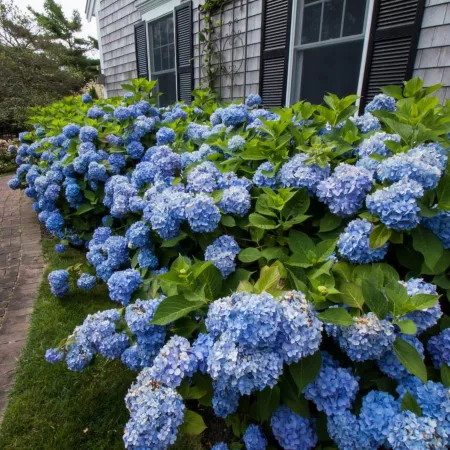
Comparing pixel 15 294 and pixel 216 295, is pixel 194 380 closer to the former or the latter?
pixel 216 295

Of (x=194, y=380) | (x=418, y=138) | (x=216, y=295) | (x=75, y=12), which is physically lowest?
(x=194, y=380)

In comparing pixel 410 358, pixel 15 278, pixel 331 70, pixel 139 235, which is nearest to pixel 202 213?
pixel 139 235

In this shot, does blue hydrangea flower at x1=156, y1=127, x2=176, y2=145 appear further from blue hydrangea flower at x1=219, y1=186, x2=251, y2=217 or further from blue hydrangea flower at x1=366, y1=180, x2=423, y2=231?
blue hydrangea flower at x1=366, y1=180, x2=423, y2=231

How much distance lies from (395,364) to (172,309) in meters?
0.69

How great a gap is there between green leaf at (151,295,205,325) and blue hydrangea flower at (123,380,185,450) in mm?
206

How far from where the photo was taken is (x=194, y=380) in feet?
4.09

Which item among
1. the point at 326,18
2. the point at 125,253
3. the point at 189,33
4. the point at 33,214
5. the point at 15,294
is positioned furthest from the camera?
the point at 189,33

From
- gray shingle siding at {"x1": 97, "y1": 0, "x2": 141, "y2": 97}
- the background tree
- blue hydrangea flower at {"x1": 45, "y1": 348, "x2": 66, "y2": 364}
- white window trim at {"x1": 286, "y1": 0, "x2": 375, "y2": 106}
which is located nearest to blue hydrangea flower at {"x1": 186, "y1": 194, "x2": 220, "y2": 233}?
blue hydrangea flower at {"x1": 45, "y1": 348, "x2": 66, "y2": 364}

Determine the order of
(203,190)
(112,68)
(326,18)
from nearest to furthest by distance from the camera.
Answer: (203,190)
(326,18)
(112,68)

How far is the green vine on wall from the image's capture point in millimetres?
5605

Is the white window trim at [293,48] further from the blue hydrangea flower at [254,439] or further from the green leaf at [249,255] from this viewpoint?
→ the blue hydrangea flower at [254,439]

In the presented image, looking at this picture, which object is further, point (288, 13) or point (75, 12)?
point (75, 12)

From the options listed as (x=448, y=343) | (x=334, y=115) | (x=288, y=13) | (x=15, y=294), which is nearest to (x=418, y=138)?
(x=334, y=115)

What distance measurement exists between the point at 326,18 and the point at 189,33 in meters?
3.06
